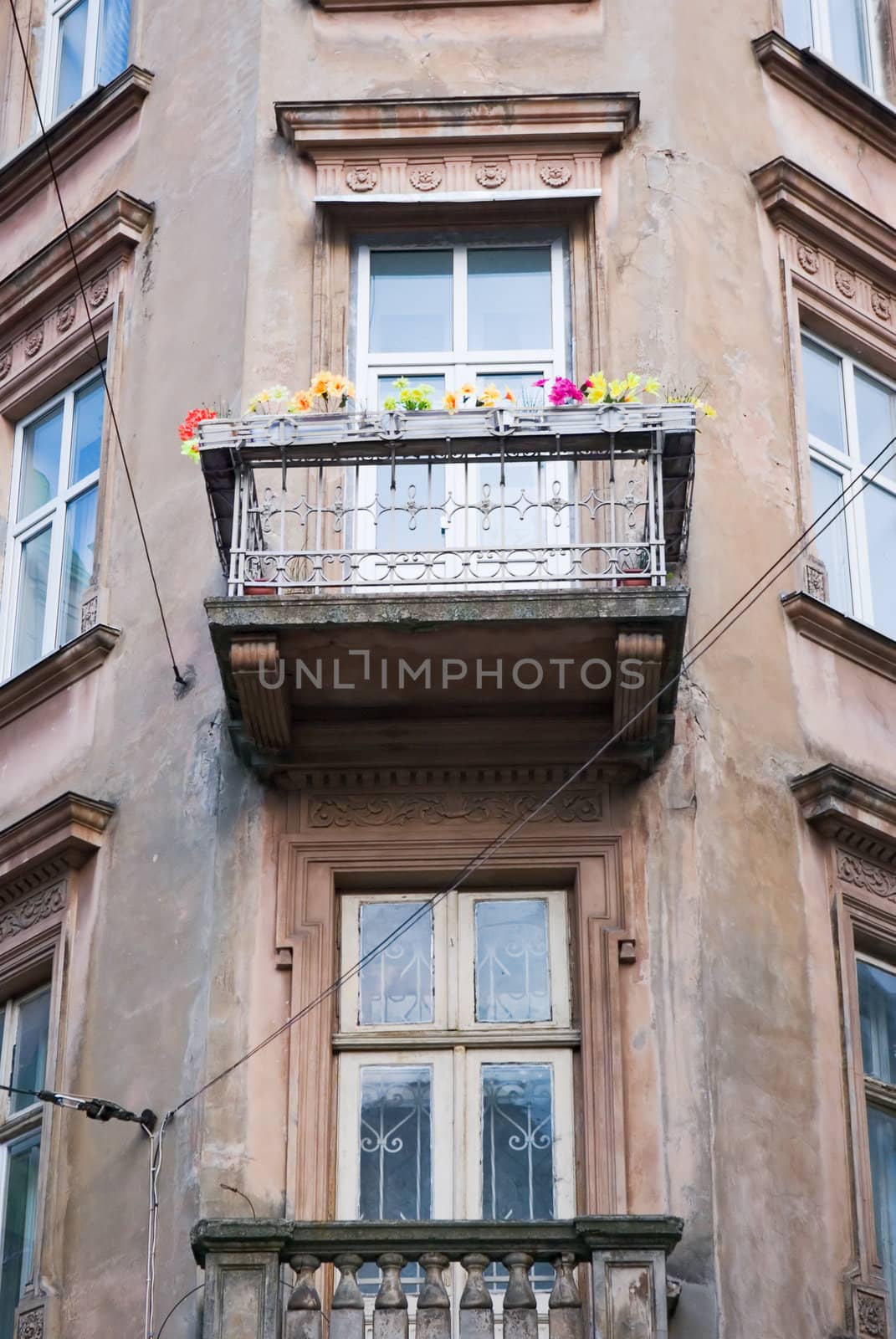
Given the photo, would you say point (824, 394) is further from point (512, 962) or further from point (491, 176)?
point (512, 962)

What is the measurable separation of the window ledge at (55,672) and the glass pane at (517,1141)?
10.1 ft

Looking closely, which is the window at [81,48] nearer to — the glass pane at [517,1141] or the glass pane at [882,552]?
the glass pane at [882,552]

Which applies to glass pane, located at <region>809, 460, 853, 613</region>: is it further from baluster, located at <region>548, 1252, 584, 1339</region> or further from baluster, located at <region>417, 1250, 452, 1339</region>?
baluster, located at <region>417, 1250, 452, 1339</region>

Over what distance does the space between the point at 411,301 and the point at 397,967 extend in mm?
3713

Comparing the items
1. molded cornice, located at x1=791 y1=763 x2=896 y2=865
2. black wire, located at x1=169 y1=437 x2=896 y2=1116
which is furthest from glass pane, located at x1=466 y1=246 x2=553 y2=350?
molded cornice, located at x1=791 y1=763 x2=896 y2=865

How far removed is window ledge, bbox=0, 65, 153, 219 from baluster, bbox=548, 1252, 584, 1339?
7537mm

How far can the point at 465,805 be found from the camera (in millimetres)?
12070

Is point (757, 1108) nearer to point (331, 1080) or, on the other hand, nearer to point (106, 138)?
point (331, 1080)

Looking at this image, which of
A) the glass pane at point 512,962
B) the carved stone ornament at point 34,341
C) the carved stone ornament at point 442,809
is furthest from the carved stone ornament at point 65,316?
the glass pane at point 512,962

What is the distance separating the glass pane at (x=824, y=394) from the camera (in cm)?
1403

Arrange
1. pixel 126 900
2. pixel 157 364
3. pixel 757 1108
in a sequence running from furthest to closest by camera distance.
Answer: pixel 157 364
pixel 126 900
pixel 757 1108

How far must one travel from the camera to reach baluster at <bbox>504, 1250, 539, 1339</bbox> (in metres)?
10.2

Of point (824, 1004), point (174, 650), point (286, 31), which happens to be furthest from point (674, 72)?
point (824, 1004)

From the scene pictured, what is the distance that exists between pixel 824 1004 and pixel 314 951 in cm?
233
